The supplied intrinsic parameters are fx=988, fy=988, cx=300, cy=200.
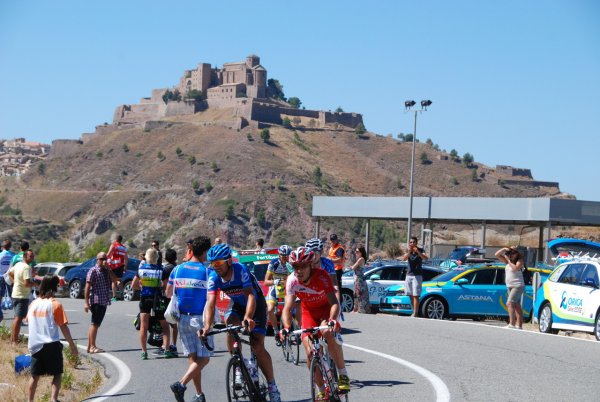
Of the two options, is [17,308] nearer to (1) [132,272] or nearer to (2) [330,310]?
(2) [330,310]

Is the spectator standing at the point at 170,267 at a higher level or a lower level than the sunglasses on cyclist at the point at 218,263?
Result: lower

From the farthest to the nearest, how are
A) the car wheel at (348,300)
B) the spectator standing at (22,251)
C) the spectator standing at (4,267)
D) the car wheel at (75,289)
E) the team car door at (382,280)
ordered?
the car wheel at (75,289), the car wheel at (348,300), the team car door at (382,280), the spectator standing at (4,267), the spectator standing at (22,251)

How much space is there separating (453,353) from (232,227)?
108348 mm

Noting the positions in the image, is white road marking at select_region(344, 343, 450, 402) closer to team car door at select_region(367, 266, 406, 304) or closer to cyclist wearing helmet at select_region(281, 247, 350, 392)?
cyclist wearing helmet at select_region(281, 247, 350, 392)

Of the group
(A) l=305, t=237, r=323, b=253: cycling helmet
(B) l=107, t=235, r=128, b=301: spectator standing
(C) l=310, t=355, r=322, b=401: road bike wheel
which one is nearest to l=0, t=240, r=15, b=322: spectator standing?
(B) l=107, t=235, r=128, b=301: spectator standing

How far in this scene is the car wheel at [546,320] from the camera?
19.2 metres

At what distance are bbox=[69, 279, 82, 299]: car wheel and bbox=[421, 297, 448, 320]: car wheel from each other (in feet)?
43.1

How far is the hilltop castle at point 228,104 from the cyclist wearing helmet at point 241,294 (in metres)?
148

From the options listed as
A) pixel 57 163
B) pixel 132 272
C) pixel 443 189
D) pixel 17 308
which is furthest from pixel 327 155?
pixel 17 308

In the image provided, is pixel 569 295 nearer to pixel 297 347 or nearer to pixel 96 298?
pixel 297 347

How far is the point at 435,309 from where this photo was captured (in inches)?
912

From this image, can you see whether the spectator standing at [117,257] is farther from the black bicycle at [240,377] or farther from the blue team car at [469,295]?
the black bicycle at [240,377]

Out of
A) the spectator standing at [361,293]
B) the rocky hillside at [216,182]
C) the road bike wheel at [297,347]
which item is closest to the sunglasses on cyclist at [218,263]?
the road bike wheel at [297,347]

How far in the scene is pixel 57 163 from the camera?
534ft
